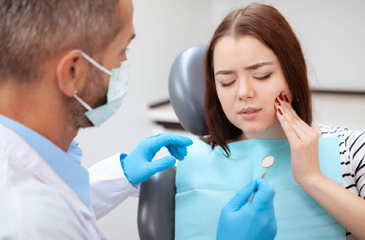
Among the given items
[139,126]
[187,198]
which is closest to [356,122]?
[187,198]

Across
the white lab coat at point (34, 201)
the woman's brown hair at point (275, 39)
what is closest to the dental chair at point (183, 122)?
the woman's brown hair at point (275, 39)

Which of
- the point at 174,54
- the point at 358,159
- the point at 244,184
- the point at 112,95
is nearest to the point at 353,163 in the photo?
the point at 358,159

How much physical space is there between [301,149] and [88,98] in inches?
23.8

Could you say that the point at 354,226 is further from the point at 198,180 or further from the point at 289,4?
the point at 289,4

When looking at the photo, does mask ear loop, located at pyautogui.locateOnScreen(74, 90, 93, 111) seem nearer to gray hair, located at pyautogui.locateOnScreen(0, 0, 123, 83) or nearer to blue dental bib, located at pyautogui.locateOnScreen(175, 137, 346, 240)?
gray hair, located at pyautogui.locateOnScreen(0, 0, 123, 83)

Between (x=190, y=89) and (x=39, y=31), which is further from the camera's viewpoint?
(x=190, y=89)

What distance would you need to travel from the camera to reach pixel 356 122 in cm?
186

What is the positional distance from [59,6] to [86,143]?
1356 mm

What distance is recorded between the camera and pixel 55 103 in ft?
2.85

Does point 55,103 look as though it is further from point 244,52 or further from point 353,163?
point 353,163

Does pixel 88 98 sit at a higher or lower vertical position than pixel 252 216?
higher

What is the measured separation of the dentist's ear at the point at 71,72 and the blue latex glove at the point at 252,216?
49 centimetres

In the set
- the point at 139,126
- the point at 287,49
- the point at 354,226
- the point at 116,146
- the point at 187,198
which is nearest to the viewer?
the point at 354,226

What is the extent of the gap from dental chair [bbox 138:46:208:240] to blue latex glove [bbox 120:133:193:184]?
0.15 feet
